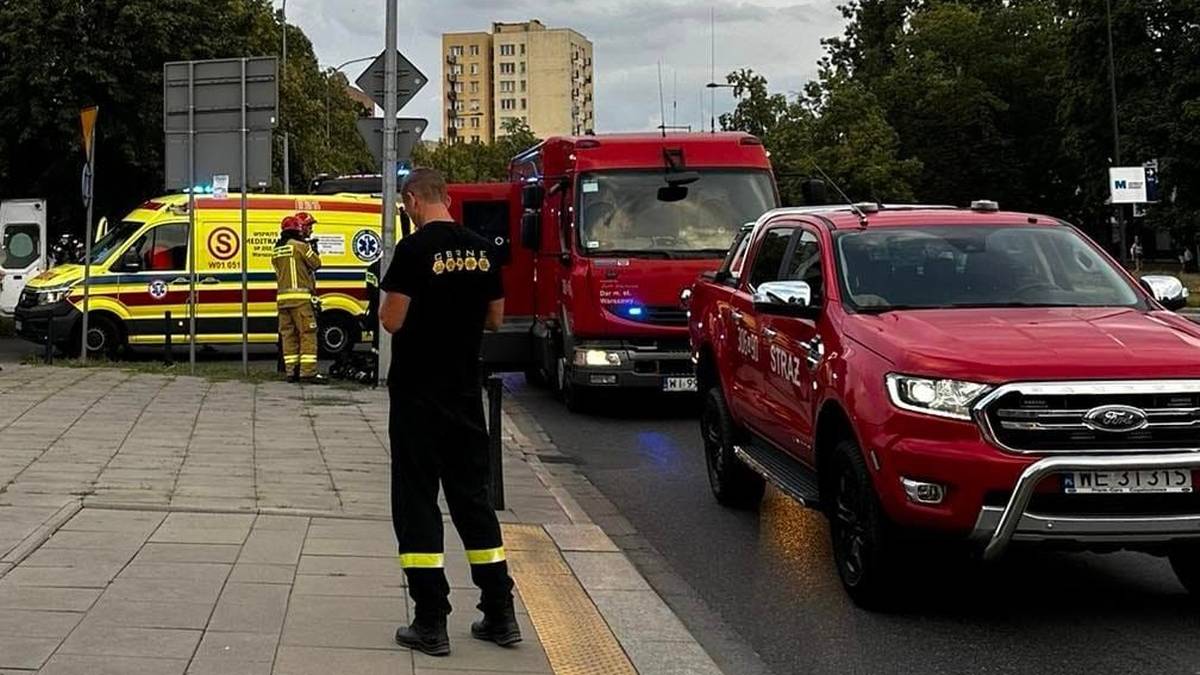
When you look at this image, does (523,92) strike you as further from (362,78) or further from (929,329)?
(929,329)

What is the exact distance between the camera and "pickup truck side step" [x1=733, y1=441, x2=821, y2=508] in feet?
23.0

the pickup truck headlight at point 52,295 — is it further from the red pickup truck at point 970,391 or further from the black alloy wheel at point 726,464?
the red pickup truck at point 970,391

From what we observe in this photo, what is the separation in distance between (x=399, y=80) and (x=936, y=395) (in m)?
11.1

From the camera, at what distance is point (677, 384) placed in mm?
13844

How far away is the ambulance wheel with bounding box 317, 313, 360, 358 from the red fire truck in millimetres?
7162

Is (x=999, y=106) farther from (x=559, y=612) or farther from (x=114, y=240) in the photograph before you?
(x=559, y=612)

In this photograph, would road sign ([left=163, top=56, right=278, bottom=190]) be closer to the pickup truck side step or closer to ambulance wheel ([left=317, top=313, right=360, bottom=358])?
ambulance wheel ([left=317, top=313, right=360, bottom=358])

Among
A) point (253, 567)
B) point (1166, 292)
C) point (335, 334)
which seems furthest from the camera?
point (335, 334)

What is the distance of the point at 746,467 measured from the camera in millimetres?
8742

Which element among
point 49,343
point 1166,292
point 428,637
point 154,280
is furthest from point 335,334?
point 428,637

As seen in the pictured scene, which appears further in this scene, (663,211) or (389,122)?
(389,122)

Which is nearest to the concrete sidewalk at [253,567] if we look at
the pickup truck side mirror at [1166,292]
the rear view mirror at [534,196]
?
the pickup truck side mirror at [1166,292]

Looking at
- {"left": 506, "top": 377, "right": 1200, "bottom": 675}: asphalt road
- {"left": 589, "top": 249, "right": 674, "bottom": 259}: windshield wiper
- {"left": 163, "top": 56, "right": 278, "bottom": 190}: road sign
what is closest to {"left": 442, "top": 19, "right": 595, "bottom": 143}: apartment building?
{"left": 163, "top": 56, "right": 278, "bottom": 190}: road sign

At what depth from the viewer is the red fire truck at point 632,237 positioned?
44.9 ft
